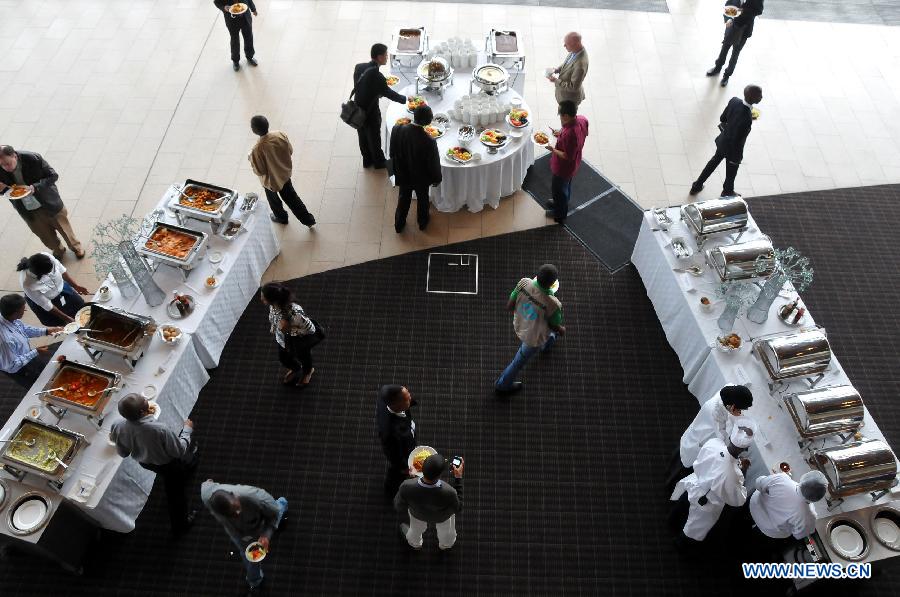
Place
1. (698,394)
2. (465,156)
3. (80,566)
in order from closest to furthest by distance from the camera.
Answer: (80,566)
(698,394)
(465,156)

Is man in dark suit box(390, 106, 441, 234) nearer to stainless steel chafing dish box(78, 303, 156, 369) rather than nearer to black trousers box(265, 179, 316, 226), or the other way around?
black trousers box(265, 179, 316, 226)

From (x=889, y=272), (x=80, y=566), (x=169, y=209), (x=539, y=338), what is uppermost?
(x=169, y=209)

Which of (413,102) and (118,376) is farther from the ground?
(413,102)

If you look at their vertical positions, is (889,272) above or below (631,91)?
below

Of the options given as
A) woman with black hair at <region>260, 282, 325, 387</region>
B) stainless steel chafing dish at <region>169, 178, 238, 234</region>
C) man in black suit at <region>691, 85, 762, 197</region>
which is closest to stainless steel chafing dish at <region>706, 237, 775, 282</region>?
man in black suit at <region>691, 85, 762, 197</region>

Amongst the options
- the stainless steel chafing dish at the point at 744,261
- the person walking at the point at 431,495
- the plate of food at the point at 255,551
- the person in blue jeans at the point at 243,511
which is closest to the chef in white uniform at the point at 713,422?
the stainless steel chafing dish at the point at 744,261

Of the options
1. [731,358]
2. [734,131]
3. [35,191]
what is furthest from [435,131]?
[35,191]

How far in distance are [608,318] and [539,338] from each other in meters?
1.61

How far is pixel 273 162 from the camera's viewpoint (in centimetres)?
596

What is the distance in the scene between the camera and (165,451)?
13.4 ft

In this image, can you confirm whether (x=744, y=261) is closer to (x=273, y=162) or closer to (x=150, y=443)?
(x=273, y=162)

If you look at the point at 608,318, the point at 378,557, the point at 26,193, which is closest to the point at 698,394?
the point at 608,318

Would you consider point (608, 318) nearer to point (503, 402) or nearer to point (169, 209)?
point (503, 402)

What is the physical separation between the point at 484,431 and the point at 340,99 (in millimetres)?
5337
